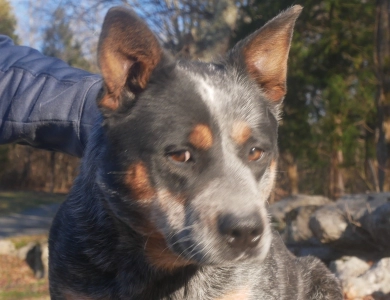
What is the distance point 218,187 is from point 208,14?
44.8 ft

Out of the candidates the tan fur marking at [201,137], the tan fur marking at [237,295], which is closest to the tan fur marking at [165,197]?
the tan fur marking at [201,137]

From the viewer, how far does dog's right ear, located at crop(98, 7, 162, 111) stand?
2793 mm

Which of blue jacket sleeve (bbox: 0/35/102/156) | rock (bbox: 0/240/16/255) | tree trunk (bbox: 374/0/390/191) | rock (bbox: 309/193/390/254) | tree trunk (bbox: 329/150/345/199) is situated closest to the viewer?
blue jacket sleeve (bbox: 0/35/102/156)

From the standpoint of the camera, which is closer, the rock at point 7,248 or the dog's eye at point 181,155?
the dog's eye at point 181,155

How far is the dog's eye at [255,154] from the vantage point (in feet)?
9.82

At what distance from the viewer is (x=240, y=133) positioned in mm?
2934

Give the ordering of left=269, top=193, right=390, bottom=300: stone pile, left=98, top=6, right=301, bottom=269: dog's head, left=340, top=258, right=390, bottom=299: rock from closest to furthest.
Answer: left=98, top=6, right=301, bottom=269: dog's head → left=340, top=258, right=390, bottom=299: rock → left=269, top=193, right=390, bottom=300: stone pile

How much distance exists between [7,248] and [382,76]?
9.69m

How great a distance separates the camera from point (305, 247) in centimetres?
791

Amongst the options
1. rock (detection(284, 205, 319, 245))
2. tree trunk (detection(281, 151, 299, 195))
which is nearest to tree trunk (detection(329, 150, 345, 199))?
tree trunk (detection(281, 151, 299, 195))

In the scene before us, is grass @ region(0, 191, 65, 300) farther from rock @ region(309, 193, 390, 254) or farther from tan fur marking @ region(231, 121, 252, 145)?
tan fur marking @ region(231, 121, 252, 145)

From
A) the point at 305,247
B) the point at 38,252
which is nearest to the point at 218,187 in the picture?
the point at 305,247

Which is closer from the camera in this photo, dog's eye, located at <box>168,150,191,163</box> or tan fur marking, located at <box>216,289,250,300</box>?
dog's eye, located at <box>168,150,191,163</box>

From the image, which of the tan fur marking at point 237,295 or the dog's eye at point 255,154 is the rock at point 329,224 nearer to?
the tan fur marking at point 237,295
